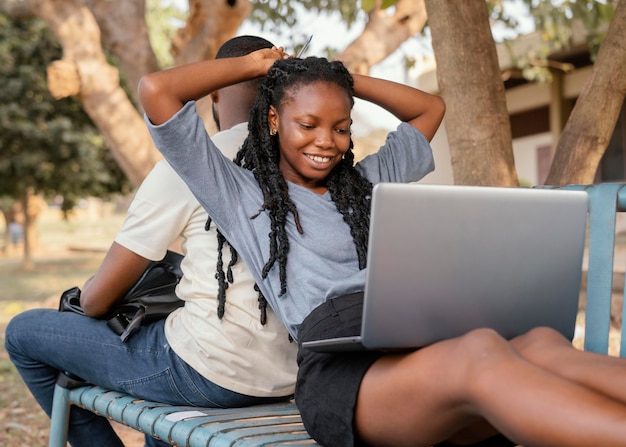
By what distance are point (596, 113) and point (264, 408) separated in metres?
1.62

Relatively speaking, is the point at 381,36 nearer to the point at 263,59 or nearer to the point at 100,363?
the point at 263,59

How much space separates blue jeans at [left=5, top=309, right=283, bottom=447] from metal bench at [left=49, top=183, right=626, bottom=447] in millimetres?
38

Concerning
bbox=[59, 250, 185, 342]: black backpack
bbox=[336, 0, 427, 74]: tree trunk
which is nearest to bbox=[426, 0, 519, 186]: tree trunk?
bbox=[59, 250, 185, 342]: black backpack

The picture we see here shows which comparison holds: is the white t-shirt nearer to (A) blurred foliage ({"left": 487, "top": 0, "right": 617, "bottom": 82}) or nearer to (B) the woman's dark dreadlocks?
(B) the woman's dark dreadlocks

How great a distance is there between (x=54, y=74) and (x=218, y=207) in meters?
3.84

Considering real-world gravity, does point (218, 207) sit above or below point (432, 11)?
below

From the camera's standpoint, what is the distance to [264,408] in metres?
2.30

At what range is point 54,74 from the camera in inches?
219

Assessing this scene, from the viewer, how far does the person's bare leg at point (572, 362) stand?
1.55 m

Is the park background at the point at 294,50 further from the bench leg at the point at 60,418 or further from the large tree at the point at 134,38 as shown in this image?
the bench leg at the point at 60,418

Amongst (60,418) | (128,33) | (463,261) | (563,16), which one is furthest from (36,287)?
(463,261)

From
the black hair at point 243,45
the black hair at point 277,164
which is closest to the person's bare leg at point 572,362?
the black hair at point 277,164

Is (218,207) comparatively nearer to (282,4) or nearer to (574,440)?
(574,440)

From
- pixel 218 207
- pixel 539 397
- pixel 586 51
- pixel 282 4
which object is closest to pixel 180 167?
pixel 218 207
